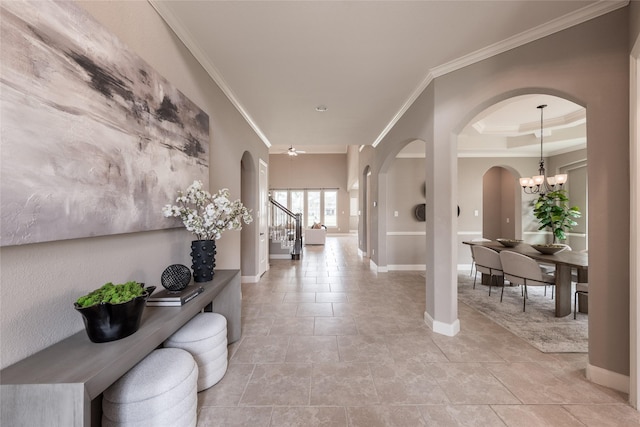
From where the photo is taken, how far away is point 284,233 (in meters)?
8.42

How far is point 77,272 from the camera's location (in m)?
1.34

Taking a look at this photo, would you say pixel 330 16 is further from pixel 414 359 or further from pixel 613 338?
pixel 613 338

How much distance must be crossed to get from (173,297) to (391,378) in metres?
1.81

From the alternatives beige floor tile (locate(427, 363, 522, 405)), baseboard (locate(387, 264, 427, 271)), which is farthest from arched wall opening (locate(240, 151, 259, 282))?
beige floor tile (locate(427, 363, 522, 405))

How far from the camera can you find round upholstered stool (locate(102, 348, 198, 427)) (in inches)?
51.7

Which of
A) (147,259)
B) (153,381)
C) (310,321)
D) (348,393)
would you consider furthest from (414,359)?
(147,259)

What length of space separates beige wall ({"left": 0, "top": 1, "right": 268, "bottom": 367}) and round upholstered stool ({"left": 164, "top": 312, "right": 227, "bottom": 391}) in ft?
1.47

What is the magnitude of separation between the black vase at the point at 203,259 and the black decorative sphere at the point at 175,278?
245mm

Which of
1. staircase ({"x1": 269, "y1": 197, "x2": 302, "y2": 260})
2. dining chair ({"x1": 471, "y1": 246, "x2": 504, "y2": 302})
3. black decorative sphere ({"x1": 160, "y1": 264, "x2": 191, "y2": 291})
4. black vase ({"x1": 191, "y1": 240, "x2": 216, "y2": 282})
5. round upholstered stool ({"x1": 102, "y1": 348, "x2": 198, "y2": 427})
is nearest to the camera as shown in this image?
round upholstered stool ({"x1": 102, "y1": 348, "x2": 198, "y2": 427})

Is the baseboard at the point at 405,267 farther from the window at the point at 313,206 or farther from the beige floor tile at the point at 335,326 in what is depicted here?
the window at the point at 313,206

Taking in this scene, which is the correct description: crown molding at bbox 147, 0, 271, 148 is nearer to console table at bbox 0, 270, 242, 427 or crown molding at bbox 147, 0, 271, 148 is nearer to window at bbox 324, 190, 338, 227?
console table at bbox 0, 270, 242, 427

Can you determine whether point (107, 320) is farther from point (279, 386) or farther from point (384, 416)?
point (384, 416)

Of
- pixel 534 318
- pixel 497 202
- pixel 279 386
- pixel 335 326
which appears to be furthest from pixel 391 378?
pixel 497 202

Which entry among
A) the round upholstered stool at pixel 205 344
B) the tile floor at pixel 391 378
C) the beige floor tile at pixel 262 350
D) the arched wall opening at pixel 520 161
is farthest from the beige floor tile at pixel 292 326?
the arched wall opening at pixel 520 161
